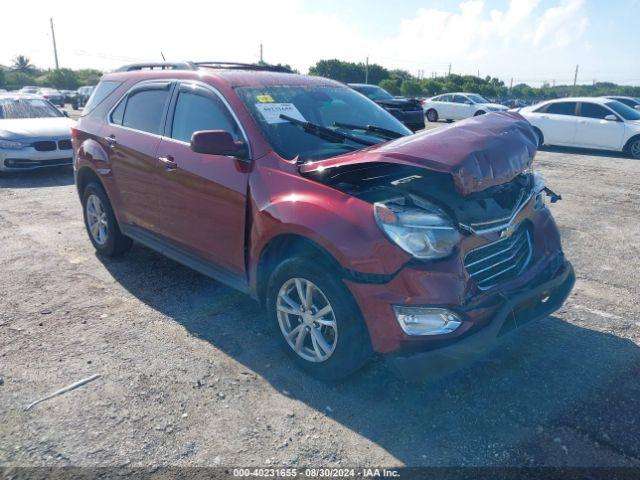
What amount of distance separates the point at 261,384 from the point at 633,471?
2068 millimetres

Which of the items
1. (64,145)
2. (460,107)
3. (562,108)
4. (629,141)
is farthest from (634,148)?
(64,145)

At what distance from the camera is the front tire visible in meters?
2.91

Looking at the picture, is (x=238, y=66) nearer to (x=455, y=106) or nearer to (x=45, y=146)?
(x=45, y=146)

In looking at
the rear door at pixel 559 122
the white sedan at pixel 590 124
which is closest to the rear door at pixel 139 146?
the white sedan at pixel 590 124

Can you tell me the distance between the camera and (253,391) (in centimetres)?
317

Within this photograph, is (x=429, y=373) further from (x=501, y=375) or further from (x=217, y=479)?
(x=217, y=479)

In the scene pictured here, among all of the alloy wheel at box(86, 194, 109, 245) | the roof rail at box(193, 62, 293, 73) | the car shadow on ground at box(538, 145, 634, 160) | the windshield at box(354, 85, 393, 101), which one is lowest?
the car shadow on ground at box(538, 145, 634, 160)

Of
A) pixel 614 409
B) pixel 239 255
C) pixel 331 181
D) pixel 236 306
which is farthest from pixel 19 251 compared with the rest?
pixel 614 409

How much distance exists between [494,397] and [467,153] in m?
1.48

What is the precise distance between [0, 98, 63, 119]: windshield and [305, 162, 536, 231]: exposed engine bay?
1010 centimetres

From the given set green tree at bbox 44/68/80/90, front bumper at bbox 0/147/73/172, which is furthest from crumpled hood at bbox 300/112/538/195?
green tree at bbox 44/68/80/90

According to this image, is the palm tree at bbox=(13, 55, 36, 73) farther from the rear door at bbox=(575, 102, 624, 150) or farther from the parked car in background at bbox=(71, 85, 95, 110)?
the rear door at bbox=(575, 102, 624, 150)

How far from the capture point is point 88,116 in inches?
212

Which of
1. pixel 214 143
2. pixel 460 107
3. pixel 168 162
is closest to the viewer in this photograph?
pixel 214 143
